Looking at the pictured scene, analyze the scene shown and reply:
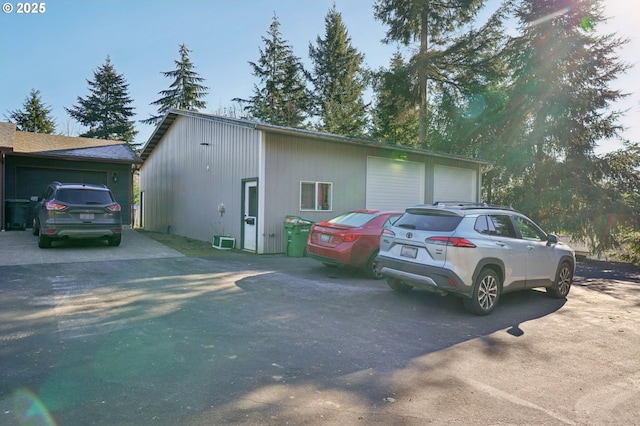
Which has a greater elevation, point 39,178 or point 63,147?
point 63,147

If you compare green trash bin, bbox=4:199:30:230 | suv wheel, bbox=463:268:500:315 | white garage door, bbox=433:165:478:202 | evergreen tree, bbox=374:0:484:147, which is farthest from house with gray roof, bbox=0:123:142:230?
suv wheel, bbox=463:268:500:315

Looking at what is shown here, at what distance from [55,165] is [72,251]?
9130 millimetres

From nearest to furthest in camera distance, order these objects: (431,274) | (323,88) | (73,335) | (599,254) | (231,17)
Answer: (73,335)
(431,274)
(231,17)
(599,254)
(323,88)

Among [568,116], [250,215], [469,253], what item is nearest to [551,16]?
[568,116]

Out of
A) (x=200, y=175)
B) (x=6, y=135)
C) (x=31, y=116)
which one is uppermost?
(x=31, y=116)

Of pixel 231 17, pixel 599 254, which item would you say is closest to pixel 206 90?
pixel 231 17

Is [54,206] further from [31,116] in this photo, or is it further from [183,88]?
[31,116]

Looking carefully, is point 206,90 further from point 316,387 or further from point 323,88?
point 316,387

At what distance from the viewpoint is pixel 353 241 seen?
27.3ft

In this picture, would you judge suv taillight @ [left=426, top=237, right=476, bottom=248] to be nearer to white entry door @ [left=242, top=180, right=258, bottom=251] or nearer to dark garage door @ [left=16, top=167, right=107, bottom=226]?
white entry door @ [left=242, top=180, right=258, bottom=251]

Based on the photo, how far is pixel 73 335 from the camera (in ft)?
14.8

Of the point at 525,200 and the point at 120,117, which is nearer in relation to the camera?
the point at 525,200

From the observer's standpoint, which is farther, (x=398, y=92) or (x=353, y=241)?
(x=398, y=92)

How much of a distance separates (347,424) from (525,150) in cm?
1931
